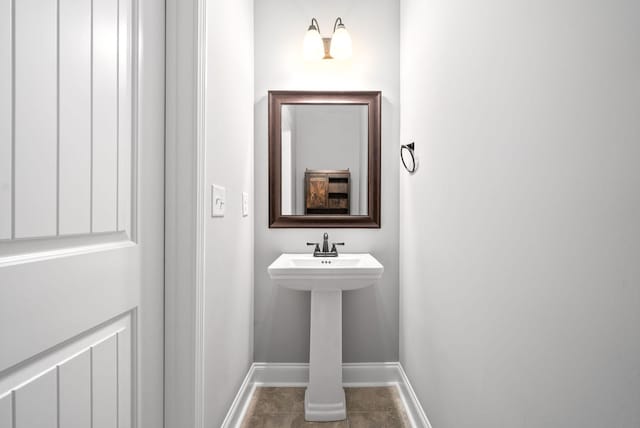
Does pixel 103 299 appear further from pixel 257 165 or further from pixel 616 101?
pixel 257 165

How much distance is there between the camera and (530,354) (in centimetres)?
80

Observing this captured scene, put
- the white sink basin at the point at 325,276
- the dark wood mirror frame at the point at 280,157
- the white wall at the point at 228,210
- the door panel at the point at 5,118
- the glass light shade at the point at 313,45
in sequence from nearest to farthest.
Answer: the door panel at the point at 5,118
the white wall at the point at 228,210
the white sink basin at the point at 325,276
the glass light shade at the point at 313,45
the dark wood mirror frame at the point at 280,157

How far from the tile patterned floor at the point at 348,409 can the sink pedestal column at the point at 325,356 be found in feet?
0.22

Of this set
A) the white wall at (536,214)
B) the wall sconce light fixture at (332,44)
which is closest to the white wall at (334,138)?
the wall sconce light fixture at (332,44)

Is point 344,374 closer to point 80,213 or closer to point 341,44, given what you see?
point 80,213

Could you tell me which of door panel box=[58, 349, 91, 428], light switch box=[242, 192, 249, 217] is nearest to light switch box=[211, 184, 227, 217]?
light switch box=[242, 192, 249, 217]

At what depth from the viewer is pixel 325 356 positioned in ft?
6.03

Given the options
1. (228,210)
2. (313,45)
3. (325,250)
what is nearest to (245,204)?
(228,210)

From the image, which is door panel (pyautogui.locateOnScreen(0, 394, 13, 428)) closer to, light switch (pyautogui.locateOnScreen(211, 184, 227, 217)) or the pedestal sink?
light switch (pyautogui.locateOnScreen(211, 184, 227, 217))

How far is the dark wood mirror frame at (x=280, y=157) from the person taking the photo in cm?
220

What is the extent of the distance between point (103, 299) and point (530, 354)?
39.1 inches

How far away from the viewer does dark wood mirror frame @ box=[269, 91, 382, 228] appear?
2.20 m

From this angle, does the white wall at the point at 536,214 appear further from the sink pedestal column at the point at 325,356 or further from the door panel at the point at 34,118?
the door panel at the point at 34,118

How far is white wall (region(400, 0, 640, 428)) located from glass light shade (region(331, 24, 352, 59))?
702 millimetres
